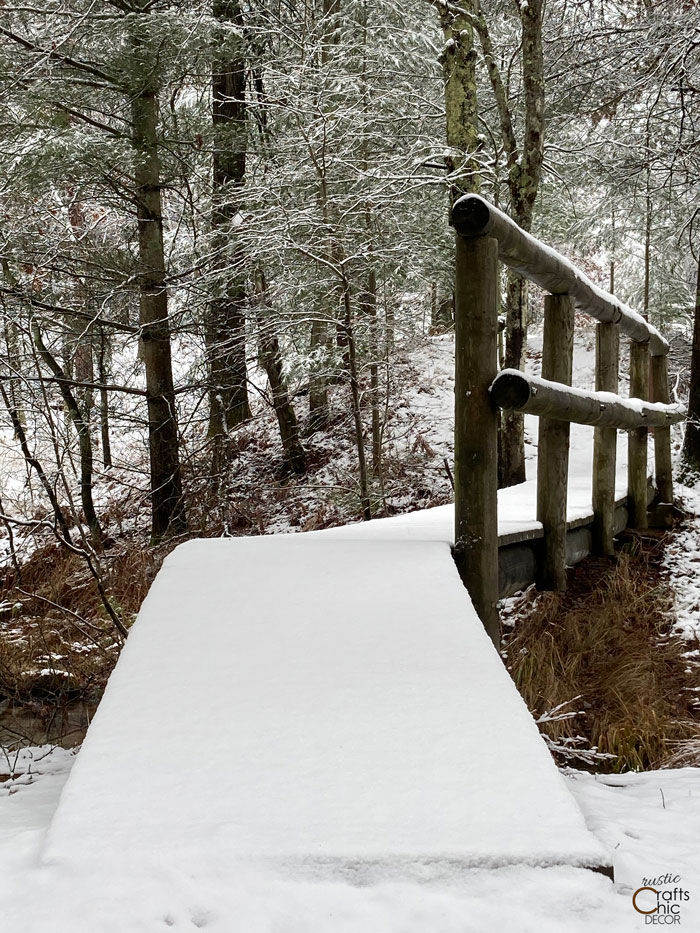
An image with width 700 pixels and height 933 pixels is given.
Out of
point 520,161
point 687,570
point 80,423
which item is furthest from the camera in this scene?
point 520,161

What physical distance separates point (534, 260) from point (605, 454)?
1.67 m

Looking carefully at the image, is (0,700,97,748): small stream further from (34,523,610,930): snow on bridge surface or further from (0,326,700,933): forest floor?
(34,523,610,930): snow on bridge surface

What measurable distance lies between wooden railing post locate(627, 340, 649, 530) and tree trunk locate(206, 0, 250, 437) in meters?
3.67

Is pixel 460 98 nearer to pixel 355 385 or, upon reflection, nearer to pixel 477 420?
pixel 355 385

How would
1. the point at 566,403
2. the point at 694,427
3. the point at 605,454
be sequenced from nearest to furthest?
the point at 566,403, the point at 605,454, the point at 694,427

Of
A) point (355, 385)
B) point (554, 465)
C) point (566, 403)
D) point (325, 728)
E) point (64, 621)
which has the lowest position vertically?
point (64, 621)

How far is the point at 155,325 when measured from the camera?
7.65 m

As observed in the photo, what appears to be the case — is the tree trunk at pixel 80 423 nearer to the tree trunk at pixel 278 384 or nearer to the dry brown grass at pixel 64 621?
the dry brown grass at pixel 64 621

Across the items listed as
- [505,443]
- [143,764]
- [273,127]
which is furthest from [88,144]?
[143,764]

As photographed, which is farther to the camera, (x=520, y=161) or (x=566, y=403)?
(x=520, y=161)

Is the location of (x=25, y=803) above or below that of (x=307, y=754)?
below

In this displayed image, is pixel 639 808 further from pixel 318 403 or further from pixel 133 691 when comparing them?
pixel 318 403

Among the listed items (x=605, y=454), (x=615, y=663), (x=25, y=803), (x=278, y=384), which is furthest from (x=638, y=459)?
(x=278, y=384)

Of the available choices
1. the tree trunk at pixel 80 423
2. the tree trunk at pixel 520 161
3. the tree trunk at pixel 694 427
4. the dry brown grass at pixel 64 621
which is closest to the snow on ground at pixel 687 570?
the tree trunk at pixel 694 427
